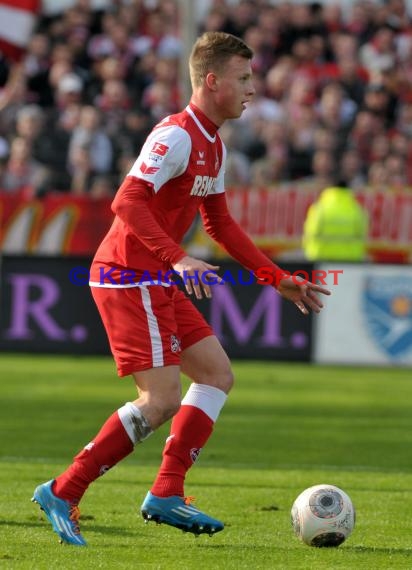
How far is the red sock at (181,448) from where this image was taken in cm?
626

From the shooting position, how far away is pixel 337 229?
55.3 feet

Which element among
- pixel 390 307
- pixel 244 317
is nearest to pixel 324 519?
pixel 390 307

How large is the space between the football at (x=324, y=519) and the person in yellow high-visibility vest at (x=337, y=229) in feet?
34.7

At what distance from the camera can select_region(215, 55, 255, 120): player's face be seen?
6383 mm

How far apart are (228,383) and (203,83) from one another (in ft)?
4.64

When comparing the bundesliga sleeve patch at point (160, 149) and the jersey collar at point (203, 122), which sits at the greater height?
the jersey collar at point (203, 122)

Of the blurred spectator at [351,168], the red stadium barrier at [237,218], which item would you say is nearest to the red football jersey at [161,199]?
the red stadium barrier at [237,218]

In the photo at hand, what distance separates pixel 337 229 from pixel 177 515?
35.9 ft

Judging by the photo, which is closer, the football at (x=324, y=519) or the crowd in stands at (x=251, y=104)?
the football at (x=324, y=519)

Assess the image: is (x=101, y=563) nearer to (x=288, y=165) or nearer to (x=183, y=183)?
(x=183, y=183)

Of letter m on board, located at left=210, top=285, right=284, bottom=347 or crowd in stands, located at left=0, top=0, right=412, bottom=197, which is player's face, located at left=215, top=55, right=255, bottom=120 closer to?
letter m on board, located at left=210, top=285, right=284, bottom=347

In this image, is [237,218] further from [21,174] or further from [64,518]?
[64,518]

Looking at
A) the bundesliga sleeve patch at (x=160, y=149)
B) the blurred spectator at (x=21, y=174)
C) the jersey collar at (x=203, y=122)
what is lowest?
the blurred spectator at (x=21, y=174)

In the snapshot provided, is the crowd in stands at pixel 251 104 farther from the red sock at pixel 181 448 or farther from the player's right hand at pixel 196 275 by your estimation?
the player's right hand at pixel 196 275
